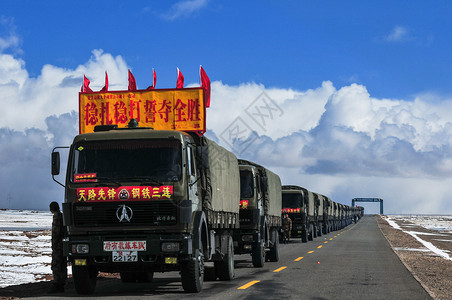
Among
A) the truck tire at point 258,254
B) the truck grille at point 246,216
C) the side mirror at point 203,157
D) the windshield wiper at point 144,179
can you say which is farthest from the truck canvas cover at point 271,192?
the windshield wiper at point 144,179

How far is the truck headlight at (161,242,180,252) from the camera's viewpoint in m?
10.9

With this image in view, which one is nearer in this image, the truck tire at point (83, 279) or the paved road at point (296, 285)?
the paved road at point (296, 285)

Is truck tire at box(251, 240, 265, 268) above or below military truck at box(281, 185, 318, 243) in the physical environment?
below

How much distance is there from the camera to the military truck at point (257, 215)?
17734 mm

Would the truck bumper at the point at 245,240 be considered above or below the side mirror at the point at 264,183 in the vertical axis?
below

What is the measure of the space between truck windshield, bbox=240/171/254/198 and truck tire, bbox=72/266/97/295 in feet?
25.9

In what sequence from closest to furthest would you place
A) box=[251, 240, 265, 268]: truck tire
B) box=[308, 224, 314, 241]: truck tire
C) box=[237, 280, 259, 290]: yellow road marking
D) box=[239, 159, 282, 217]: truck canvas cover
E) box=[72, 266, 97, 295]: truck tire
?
box=[72, 266, 97, 295]: truck tire, box=[237, 280, 259, 290]: yellow road marking, box=[251, 240, 265, 268]: truck tire, box=[239, 159, 282, 217]: truck canvas cover, box=[308, 224, 314, 241]: truck tire

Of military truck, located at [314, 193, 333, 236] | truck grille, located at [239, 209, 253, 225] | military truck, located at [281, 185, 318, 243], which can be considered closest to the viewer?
truck grille, located at [239, 209, 253, 225]

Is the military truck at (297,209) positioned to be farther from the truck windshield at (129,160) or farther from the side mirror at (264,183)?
the truck windshield at (129,160)

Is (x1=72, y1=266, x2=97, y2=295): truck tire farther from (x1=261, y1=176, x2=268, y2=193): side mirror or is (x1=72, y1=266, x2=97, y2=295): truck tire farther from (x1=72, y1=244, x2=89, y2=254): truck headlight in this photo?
(x1=261, y1=176, x2=268, y2=193): side mirror

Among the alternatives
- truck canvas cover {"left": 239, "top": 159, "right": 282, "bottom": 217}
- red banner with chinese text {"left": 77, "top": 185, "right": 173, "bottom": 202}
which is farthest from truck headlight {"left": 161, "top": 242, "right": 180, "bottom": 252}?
truck canvas cover {"left": 239, "top": 159, "right": 282, "bottom": 217}

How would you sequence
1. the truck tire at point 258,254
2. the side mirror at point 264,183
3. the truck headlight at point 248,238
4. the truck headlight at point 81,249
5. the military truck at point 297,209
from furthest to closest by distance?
the military truck at point 297,209 → the side mirror at point 264,183 → the truck tire at point 258,254 → the truck headlight at point 248,238 → the truck headlight at point 81,249

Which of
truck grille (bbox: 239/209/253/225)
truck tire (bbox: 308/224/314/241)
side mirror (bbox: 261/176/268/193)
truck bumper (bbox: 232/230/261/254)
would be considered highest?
side mirror (bbox: 261/176/268/193)

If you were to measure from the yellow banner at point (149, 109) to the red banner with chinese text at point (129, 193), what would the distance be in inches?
99.6
